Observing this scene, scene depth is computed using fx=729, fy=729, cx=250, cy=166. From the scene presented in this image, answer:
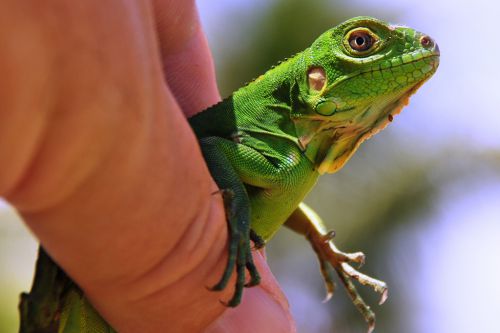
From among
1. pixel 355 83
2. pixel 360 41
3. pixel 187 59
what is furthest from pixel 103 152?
pixel 187 59

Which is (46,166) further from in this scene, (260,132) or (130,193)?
(260,132)

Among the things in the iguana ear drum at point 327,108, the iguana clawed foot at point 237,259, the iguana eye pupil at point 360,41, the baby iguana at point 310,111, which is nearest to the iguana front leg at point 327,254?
the baby iguana at point 310,111

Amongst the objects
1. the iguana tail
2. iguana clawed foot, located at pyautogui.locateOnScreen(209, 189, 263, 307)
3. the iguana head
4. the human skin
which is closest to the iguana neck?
the iguana head

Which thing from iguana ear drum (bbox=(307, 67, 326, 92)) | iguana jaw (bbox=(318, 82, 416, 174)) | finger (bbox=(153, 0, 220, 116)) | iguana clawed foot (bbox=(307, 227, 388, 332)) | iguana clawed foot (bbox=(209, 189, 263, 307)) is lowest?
iguana clawed foot (bbox=(307, 227, 388, 332))

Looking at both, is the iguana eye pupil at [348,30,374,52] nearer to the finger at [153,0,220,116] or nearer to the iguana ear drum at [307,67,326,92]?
the iguana ear drum at [307,67,326,92]

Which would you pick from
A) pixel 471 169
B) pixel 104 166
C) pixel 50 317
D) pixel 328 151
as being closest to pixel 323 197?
pixel 471 169

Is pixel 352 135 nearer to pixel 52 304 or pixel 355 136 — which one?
pixel 355 136

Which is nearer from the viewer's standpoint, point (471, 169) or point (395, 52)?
point (395, 52)

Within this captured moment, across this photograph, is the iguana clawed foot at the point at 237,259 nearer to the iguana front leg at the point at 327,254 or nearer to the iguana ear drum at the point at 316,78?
the iguana ear drum at the point at 316,78
